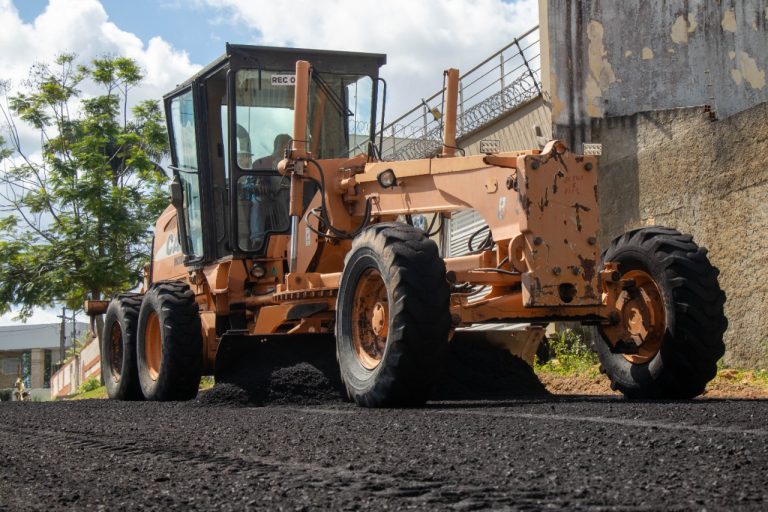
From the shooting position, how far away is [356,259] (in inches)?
320

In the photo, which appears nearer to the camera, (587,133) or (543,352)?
(543,352)

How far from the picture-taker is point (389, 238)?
7691mm

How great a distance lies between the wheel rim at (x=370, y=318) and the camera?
7.98 m

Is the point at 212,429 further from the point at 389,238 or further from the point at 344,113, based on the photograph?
the point at 344,113

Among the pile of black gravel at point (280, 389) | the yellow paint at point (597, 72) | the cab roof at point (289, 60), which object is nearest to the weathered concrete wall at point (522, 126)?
the yellow paint at point (597, 72)

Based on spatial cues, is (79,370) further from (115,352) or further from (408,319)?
(408,319)

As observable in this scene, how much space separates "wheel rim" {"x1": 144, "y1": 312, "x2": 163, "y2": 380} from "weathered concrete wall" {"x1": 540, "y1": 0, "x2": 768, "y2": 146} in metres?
5.99

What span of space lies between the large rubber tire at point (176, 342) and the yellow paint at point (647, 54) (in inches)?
290

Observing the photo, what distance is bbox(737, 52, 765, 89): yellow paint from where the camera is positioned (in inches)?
614

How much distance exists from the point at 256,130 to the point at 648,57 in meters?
6.45

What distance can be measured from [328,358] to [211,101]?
3282 mm

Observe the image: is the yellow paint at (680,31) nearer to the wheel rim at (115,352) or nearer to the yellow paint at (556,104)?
the yellow paint at (556,104)

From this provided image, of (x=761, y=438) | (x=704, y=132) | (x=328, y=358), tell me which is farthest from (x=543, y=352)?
(x=761, y=438)

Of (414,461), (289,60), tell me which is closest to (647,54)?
(289,60)
